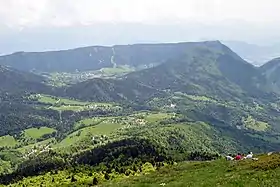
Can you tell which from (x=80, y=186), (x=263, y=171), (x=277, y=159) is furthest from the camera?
(x=80, y=186)

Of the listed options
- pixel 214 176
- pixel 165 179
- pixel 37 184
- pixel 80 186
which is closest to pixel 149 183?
pixel 165 179

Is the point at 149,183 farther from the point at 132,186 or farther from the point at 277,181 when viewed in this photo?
the point at 277,181

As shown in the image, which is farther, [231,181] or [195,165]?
[195,165]

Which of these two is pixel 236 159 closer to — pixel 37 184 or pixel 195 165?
pixel 195 165

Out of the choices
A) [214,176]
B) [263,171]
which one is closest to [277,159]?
[263,171]

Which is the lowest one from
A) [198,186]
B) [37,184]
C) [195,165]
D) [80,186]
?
[37,184]

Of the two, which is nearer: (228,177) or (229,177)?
(229,177)

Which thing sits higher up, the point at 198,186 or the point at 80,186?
the point at 198,186

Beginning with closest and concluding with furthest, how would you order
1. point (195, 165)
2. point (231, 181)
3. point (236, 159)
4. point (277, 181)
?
point (277, 181) → point (231, 181) → point (236, 159) → point (195, 165)

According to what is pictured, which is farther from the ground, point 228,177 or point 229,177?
point 229,177
